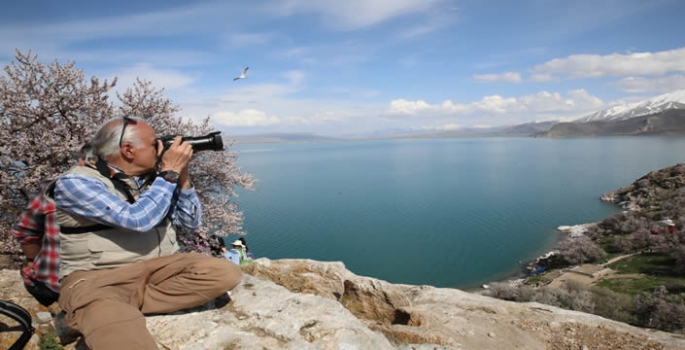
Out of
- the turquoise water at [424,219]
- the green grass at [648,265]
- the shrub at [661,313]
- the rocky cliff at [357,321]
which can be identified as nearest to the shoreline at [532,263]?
the turquoise water at [424,219]

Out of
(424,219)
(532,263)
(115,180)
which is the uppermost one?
(115,180)

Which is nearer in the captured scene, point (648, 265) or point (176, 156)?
point (176, 156)

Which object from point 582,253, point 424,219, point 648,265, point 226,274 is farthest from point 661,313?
point 424,219

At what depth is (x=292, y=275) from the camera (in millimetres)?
7199

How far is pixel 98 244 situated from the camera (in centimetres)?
269

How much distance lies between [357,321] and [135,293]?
1858 mm

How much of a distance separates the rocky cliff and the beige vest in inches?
24.6

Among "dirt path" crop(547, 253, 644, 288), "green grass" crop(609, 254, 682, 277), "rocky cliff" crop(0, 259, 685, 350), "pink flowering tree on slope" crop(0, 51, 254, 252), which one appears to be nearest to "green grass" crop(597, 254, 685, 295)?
"green grass" crop(609, 254, 682, 277)

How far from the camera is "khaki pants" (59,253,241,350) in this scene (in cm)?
229

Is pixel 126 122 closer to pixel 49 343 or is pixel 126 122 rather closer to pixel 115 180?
pixel 115 180

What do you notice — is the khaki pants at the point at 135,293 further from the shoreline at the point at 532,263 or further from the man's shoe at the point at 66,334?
the shoreline at the point at 532,263

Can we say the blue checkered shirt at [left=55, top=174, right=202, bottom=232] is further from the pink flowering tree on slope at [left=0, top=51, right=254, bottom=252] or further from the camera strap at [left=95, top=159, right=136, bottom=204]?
the pink flowering tree on slope at [left=0, top=51, right=254, bottom=252]

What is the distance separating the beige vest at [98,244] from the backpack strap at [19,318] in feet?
1.35

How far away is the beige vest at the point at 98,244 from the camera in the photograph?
8.55 feet
